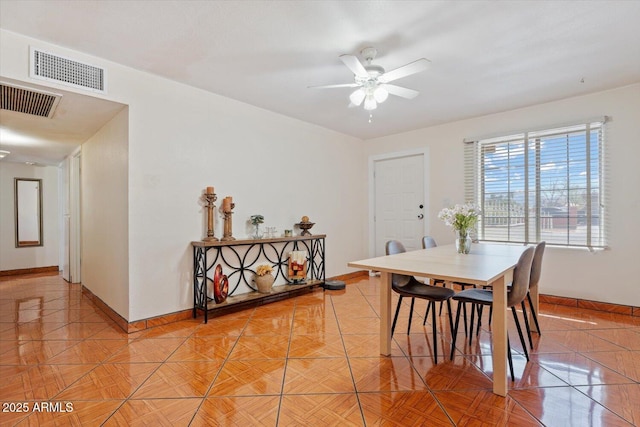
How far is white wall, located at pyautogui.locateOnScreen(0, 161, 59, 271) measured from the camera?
5949mm

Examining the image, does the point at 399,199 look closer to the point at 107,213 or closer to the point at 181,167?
the point at 181,167

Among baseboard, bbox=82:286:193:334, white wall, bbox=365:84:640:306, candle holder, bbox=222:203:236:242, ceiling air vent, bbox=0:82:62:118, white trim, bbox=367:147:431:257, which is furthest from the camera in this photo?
white trim, bbox=367:147:431:257

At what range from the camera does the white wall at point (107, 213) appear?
2977 mm

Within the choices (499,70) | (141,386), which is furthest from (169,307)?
(499,70)

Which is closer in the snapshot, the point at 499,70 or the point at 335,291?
the point at 499,70

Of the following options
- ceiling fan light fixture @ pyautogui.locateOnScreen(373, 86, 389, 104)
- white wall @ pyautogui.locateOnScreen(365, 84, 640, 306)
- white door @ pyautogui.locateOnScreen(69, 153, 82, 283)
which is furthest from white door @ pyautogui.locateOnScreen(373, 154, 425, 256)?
white door @ pyautogui.locateOnScreen(69, 153, 82, 283)

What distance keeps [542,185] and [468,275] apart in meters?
3.02

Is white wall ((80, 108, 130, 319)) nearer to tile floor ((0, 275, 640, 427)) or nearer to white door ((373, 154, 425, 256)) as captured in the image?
tile floor ((0, 275, 640, 427))

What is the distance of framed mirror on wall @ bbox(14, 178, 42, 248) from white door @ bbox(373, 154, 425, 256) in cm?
689

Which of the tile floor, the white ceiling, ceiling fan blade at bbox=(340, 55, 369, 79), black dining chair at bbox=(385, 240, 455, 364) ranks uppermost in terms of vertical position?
the white ceiling

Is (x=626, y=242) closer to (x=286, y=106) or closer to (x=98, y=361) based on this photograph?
(x=286, y=106)

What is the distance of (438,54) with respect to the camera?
105 inches

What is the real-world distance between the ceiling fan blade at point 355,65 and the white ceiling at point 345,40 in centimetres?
21

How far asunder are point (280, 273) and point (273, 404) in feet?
8.02
